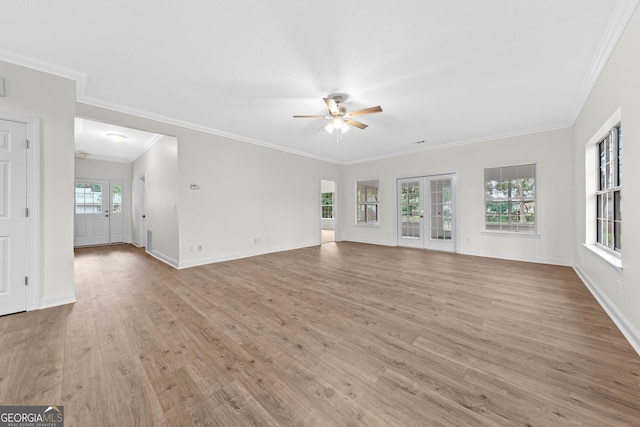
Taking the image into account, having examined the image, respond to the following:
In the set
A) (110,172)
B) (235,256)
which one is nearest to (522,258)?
(235,256)

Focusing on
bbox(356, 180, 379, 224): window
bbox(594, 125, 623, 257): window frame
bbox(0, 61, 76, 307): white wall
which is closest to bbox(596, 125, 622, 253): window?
bbox(594, 125, 623, 257): window frame

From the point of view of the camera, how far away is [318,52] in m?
2.45

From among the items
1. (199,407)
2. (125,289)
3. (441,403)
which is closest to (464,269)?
(441,403)

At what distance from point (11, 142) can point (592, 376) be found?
541cm

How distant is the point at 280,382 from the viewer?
1.54 m

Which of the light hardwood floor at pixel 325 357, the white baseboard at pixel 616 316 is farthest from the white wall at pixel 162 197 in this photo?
the white baseboard at pixel 616 316

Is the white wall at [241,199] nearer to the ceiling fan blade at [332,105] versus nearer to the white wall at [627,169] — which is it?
the ceiling fan blade at [332,105]

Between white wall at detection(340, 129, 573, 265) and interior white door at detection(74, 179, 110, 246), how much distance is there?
8.00 metres

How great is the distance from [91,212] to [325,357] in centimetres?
872

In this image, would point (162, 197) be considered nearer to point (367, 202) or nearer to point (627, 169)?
point (367, 202)

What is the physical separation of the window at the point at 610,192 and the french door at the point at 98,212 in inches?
419

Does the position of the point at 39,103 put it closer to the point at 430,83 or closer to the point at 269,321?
the point at 269,321

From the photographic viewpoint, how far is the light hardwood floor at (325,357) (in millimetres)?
1323

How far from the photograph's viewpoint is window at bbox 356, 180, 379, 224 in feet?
24.7
